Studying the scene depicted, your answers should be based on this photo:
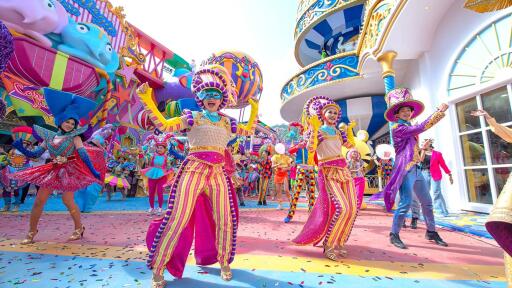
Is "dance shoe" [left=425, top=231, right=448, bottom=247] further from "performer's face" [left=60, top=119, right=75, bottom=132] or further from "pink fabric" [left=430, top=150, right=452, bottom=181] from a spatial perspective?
"performer's face" [left=60, top=119, right=75, bottom=132]

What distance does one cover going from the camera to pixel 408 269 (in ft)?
8.02

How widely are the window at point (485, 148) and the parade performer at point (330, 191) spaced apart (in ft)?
13.2

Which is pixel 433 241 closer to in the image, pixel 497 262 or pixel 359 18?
pixel 497 262

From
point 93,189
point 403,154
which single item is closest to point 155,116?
point 403,154

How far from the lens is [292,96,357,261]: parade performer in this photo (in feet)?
9.25

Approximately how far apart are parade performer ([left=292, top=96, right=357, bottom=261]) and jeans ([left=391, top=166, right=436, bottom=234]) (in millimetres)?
792

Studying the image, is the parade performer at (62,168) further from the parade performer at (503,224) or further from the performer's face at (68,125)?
the parade performer at (503,224)

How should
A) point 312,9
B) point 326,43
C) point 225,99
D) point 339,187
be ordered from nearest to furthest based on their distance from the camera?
point 225,99
point 339,187
point 312,9
point 326,43

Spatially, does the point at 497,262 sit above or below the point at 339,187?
below

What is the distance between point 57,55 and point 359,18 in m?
12.2

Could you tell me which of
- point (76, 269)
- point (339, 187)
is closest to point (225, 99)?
point (339, 187)

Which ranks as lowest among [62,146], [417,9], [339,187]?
[339,187]

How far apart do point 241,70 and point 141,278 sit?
978 cm

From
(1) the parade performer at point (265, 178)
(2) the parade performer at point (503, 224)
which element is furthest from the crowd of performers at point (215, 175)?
(1) the parade performer at point (265, 178)
